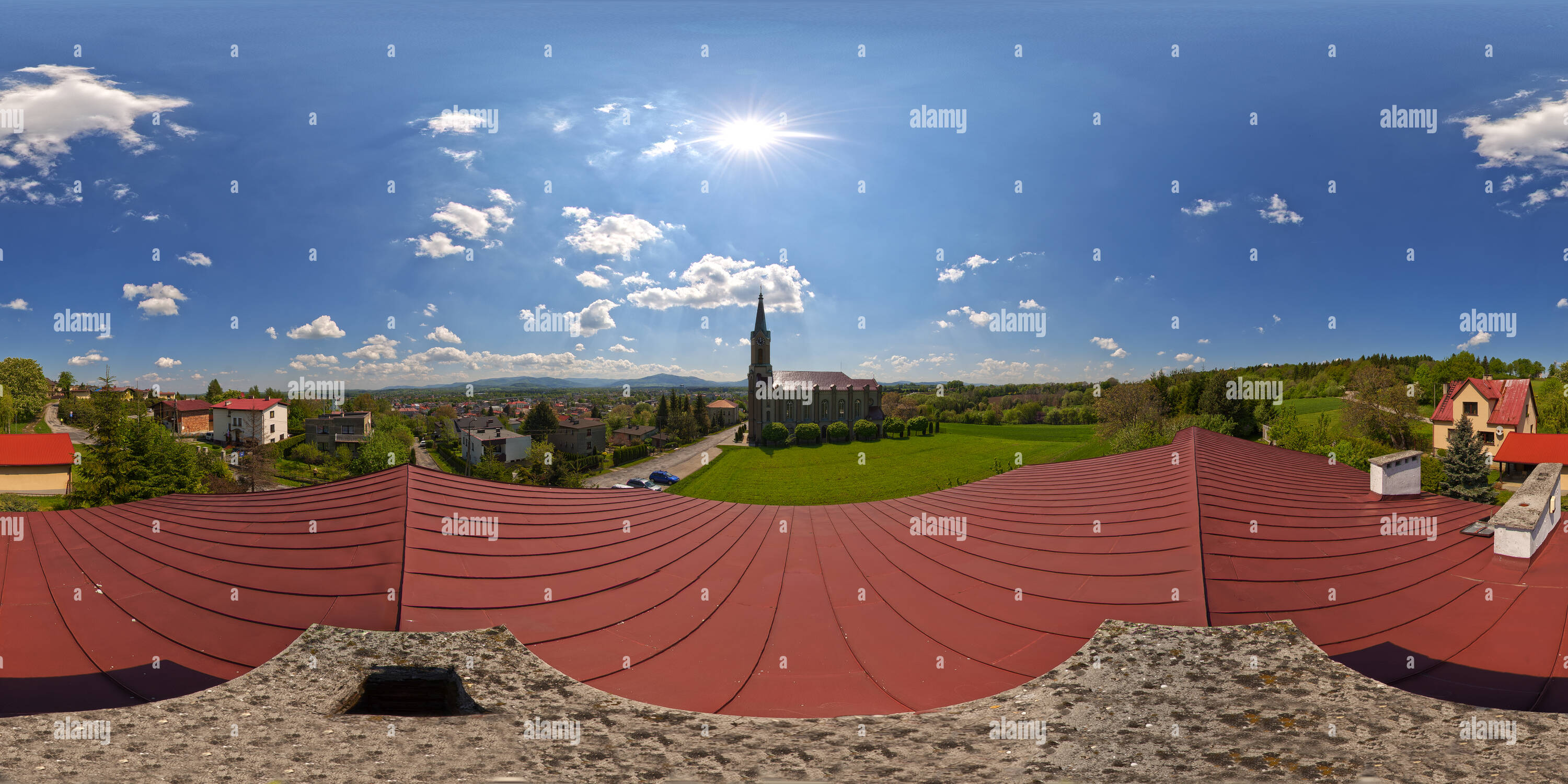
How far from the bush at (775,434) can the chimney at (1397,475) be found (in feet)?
151

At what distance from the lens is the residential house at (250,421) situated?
4528 cm

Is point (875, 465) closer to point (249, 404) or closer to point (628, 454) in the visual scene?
point (628, 454)

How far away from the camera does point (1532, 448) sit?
2673cm

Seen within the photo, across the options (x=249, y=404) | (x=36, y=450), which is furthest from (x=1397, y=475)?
(x=249, y=404)

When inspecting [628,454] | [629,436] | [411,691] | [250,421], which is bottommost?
[628,454]

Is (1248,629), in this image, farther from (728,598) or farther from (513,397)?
(513,397)

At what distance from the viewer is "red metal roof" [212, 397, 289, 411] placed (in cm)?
4544

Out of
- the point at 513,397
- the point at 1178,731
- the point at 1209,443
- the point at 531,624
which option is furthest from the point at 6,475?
the point at 513,397

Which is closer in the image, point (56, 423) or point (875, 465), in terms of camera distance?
point (875, 465)

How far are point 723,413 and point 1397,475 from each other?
81.4 metres

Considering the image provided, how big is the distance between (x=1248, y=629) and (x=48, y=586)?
436 inches

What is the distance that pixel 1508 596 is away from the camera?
463 centimetres

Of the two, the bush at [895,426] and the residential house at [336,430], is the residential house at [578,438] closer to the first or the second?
the residential house at [336,430]

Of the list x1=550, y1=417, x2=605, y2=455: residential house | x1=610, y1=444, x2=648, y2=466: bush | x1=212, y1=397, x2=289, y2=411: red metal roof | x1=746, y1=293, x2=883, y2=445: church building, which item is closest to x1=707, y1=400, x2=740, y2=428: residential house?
x1=746, y1=293, x2=883, y2=445: church building
